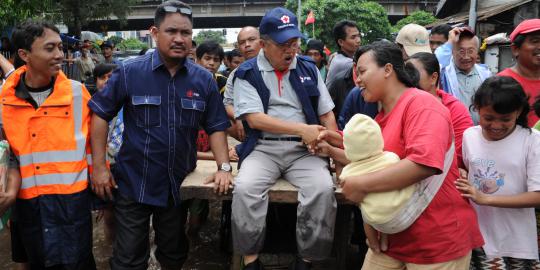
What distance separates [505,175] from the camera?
2248 millimetres

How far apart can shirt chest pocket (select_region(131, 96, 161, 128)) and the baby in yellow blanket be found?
1411 millimetres

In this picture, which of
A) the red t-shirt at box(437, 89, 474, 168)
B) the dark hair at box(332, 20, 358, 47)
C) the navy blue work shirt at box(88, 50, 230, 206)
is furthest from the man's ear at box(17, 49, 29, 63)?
the dark hair at box(332, 20, 358, 47)

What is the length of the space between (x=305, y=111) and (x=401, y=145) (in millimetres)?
1058

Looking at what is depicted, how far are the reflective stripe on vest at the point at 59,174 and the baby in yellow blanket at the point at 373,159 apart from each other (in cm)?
185

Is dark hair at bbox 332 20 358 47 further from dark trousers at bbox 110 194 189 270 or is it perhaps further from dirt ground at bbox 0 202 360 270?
dark trousers at bbox 110 194 189 270

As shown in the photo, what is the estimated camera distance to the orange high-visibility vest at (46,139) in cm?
276

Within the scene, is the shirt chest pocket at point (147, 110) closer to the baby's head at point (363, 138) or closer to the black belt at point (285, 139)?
the black belt at point (285, 139)

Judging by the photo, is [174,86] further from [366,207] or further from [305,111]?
[366,207]

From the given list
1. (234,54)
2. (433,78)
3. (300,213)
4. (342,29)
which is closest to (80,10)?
(234,54)

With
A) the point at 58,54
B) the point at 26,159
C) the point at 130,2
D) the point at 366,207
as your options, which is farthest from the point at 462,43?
the point at 130,2

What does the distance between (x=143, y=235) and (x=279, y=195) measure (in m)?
0.97

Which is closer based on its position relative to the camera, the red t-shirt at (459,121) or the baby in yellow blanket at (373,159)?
the baby in yellow blanket at (373,159)

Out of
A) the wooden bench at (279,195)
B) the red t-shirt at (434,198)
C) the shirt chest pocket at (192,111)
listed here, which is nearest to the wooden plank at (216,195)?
the wooden bench at (279,195)

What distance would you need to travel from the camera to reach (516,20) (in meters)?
12.5
